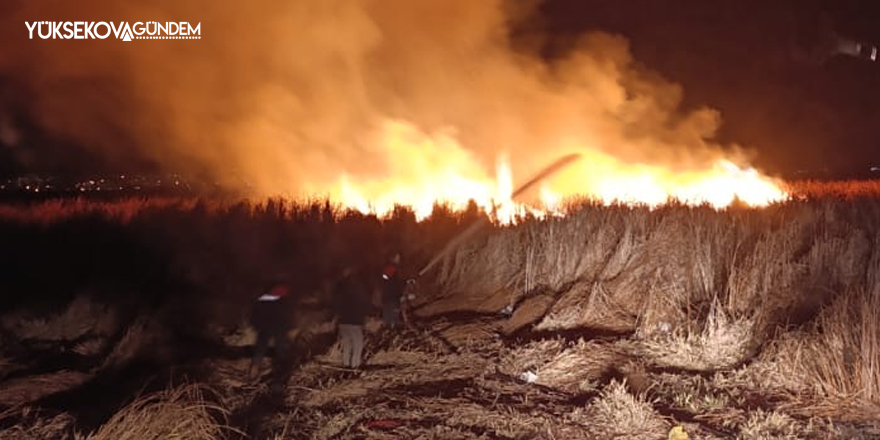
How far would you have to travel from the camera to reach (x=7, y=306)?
30.7ft

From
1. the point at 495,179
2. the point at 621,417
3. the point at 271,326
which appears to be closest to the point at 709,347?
the point at 621,417

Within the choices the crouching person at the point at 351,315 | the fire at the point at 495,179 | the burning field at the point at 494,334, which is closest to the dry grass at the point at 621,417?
the burning field at the point at 494,334

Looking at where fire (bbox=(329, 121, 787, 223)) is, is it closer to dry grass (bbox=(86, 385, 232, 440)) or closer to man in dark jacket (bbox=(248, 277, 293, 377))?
man in dark jacket (bbox=(248, 277, 293, 377))

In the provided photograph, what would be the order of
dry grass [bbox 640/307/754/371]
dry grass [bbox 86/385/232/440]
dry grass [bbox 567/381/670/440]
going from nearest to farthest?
dry grass [bbox 86/385/232/440]
dry grass [bbox 567/381/670/440]
dry grass [bbox 640/307/754/371]

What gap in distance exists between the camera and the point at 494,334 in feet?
25.7

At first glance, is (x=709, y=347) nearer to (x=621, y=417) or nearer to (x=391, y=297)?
(x=621, y=417)

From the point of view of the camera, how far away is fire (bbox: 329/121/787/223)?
60.2 feet

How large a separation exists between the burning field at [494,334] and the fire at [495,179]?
5.79m

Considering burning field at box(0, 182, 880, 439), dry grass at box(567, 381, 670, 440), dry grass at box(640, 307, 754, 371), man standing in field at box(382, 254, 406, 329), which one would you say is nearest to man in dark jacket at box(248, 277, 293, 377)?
burning field at box(0, 182, 880, 439)

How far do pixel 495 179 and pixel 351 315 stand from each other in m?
12.7

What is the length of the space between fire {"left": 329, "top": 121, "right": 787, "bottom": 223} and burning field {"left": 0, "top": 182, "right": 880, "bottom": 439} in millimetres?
5793

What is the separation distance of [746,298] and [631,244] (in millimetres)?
1978

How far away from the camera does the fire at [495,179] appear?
18359 millimetres

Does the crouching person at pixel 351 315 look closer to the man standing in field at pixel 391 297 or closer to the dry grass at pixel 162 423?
the man standing in field at pixel 391 297
